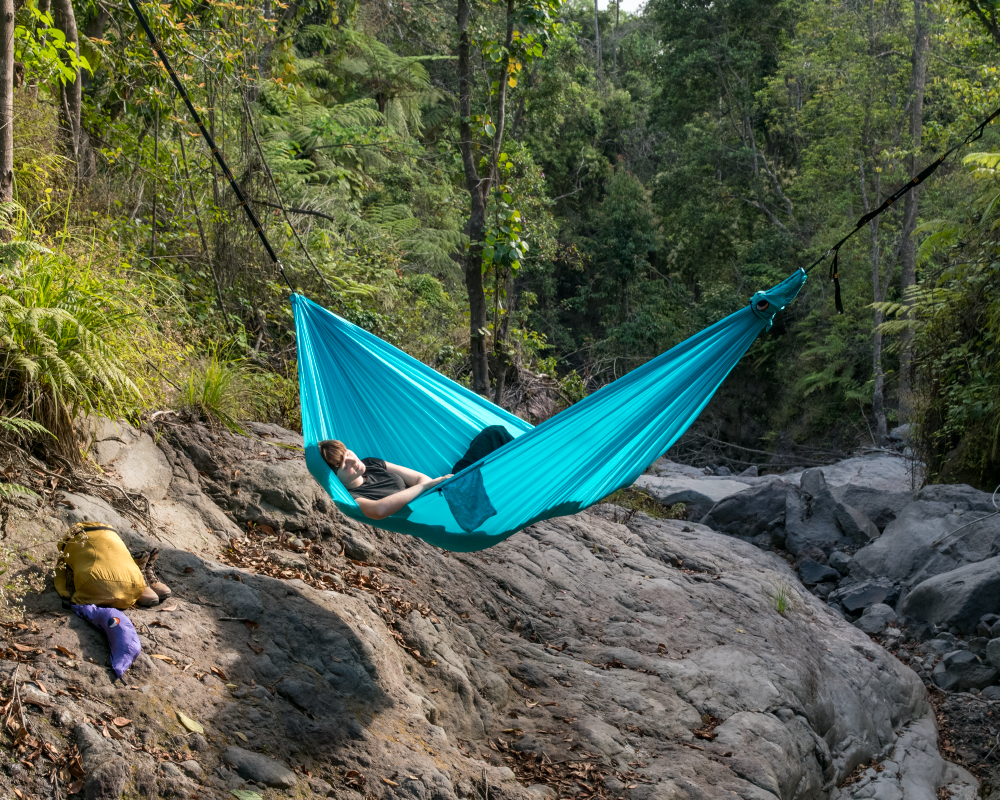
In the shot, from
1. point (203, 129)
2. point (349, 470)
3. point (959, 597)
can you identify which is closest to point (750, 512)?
point (959, 597)

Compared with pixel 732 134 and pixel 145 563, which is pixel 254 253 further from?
pixel 732 134

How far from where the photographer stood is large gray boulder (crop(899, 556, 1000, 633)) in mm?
3986

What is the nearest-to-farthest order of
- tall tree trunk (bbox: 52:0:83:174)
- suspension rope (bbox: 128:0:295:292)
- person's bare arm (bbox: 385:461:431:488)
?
suspension rope (bbox: 128:0:295:292)
person's bare arm (bbox: 385:461:431:488)
tall tree trunk (bbox: 52:0:83:174)

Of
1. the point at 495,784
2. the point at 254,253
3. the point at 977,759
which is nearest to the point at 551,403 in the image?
the point at 254,253

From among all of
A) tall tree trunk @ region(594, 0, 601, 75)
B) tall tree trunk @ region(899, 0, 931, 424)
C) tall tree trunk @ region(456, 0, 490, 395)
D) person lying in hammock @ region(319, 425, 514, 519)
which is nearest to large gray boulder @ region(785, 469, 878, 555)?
tall tree trunk @ region(456, 0, 490, 395)

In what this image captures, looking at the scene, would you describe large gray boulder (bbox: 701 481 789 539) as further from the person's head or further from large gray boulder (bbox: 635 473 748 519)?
the person's head

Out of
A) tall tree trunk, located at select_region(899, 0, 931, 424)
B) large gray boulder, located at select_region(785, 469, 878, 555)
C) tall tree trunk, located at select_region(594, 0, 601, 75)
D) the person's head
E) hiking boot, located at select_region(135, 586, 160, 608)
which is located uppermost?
tall tree trunk, located at select_region(594, 0, 601, 75)

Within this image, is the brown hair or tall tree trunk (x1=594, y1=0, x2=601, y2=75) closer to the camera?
the brown hair

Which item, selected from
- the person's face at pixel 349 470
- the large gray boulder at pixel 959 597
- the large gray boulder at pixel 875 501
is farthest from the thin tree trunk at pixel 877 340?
the person's face at pixel 349 470

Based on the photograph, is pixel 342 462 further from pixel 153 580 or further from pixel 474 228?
pixel 474 228

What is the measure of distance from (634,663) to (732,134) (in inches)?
459

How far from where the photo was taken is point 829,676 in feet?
11.0

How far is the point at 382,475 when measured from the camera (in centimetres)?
266

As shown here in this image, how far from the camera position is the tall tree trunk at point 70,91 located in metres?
A: 3.64
